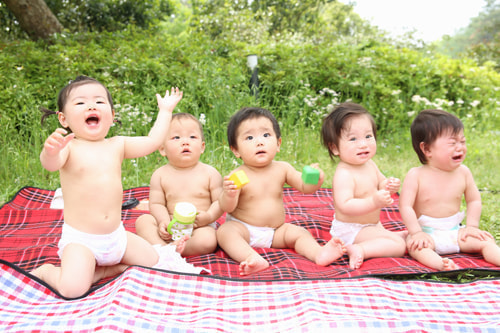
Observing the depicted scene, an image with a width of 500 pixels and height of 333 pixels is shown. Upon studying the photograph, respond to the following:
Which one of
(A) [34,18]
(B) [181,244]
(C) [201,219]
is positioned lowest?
(B) [181,244]

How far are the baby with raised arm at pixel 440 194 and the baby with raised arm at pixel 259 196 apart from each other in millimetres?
589

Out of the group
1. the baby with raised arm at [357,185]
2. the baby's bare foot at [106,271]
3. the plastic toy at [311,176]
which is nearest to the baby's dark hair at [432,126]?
the baby with raised arm at [357,185]

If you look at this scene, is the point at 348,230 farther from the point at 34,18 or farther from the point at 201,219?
the point at 34,18

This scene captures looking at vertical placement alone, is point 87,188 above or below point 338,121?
below

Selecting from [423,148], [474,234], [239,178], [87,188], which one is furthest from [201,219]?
[474,234]

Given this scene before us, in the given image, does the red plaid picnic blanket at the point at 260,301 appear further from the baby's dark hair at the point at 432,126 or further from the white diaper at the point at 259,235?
the baby's dark hair at the point at 432,126

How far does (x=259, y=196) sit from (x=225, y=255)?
0.43 m

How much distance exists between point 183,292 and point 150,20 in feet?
28.1

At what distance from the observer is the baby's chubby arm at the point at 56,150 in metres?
2.07

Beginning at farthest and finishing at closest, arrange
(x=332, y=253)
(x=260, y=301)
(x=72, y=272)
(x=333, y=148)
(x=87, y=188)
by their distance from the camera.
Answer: (x=333, y=148), (x=332, y=253), (x=87, y=188), (x=72, y=272), (x=260, y=301)

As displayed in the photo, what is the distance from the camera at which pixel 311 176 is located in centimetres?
272

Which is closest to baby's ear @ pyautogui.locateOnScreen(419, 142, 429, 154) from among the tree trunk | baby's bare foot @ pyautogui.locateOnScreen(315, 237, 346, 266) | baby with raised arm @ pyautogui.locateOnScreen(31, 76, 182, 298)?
baby's bare foot @ pyautogui.locateOnScreen(315, 237, 346, 266)

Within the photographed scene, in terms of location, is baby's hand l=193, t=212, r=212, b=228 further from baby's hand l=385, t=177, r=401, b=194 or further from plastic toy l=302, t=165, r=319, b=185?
baby's hand l=385, t=177, r=401, b=194

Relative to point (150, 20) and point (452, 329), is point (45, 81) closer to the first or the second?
point (150, 20)
